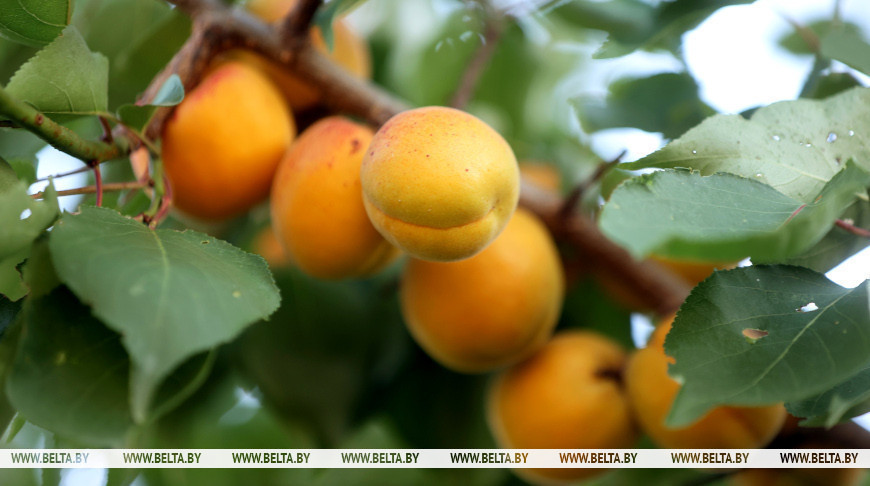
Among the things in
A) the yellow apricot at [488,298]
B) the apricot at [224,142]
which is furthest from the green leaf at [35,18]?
the yellow apricot at [488,298]

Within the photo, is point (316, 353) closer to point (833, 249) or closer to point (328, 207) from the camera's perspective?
point (328, 207)

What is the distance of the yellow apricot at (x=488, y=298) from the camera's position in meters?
0.60

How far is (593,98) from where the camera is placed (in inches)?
32.5

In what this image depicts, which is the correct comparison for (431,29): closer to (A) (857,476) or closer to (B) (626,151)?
(B) (626,151)

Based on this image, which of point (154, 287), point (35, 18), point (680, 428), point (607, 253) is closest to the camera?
point (154, 287)

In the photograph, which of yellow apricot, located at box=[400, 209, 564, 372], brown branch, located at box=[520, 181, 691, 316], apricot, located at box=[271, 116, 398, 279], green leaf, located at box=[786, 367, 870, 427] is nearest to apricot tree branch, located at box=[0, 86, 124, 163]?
apricot, located at box=[271, 116, 398, 279]

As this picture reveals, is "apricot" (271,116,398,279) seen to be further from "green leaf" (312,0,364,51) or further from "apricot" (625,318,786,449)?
"apricot" (625,318,786,449)

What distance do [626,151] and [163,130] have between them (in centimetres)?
38

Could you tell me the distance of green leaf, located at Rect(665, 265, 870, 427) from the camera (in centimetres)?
38

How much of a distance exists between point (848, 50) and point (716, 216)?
0.91ft

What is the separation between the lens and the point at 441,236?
0.45m

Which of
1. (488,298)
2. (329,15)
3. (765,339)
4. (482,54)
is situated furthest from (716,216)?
(482,54)

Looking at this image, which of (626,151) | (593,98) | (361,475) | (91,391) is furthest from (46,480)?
(593,98)

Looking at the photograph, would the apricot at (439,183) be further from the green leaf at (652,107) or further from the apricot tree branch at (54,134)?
the green leaf at (652,107)
